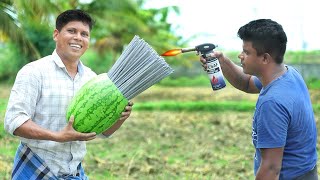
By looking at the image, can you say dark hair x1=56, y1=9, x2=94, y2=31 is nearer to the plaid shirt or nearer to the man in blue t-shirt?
the plaid shirt

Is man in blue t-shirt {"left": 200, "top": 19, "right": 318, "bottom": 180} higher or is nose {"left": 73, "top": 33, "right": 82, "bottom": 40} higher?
nose {"left": 73, "top": 33, "right": 82, "bottom": 40}

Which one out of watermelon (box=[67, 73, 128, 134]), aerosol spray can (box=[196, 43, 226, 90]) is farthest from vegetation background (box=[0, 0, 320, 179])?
watermelon (box=[67, 73, 128, 134])

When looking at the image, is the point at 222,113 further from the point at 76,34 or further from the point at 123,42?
the point at 76,34

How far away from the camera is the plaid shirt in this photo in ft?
8.87

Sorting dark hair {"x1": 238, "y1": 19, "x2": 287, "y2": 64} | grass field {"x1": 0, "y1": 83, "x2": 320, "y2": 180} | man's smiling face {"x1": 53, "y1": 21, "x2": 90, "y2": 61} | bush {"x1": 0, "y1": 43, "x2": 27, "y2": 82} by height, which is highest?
dark hair {"x1": 238, "y1": 19, "x2": 287, "y2": 64}

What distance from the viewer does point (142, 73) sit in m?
2.69

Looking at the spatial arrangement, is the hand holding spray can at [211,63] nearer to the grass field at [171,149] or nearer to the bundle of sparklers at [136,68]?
the bundle of sparklers at [136,68]

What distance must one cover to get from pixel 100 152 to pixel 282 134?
18.7ft

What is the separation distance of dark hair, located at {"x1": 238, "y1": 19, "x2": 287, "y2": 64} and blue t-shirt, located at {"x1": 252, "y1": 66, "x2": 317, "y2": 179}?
0.12m

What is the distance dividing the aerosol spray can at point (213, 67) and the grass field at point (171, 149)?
10.1 feet

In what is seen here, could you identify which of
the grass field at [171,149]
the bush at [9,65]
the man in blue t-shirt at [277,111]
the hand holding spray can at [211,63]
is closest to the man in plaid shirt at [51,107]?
the hand holding spray can at [211,63]

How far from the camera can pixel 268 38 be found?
2.45 m

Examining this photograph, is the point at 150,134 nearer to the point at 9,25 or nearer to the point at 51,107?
the point at 9,25

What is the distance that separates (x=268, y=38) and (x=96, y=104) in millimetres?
866
